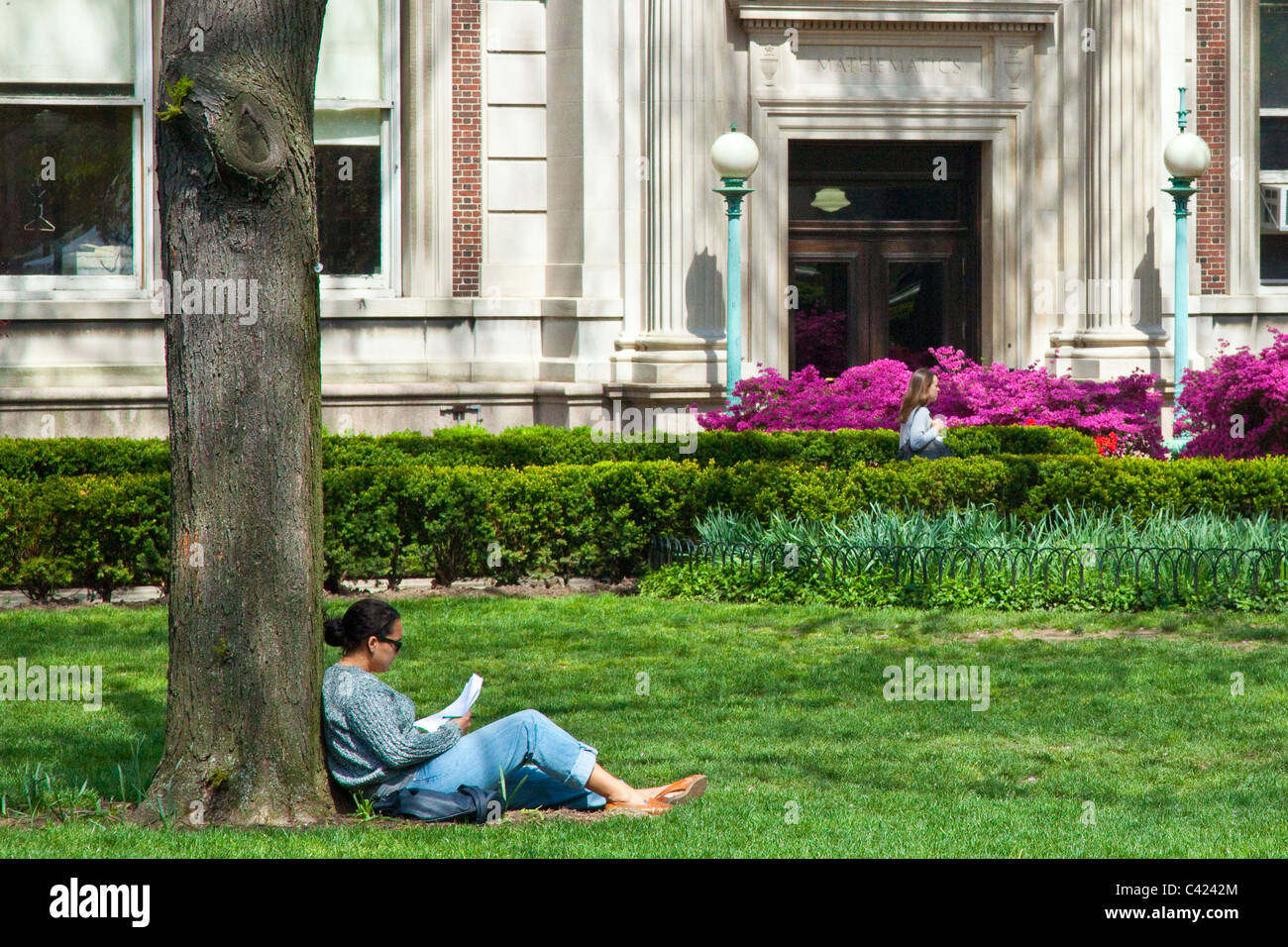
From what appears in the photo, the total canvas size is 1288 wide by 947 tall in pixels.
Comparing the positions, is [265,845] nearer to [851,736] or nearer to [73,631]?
[851,736]

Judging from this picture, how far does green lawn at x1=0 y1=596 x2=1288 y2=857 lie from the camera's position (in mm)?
5754

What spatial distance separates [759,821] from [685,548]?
5817 millimetres

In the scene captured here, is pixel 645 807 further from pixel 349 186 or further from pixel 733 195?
pixel 349 186

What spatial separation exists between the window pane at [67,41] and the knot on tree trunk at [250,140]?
11.9 metres

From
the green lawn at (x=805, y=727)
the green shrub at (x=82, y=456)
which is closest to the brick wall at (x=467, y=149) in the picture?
the green shrub at (x=82, y=456)

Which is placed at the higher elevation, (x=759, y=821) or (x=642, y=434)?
(x=642, y=434)

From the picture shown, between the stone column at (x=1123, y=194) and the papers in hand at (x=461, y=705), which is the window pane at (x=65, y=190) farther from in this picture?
the papers in hand at (x=461, y=705)

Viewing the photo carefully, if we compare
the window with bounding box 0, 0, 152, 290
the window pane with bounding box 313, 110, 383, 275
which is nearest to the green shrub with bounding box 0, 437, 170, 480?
the window with bounding box 0, 0, 152, 290

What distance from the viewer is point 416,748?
6152mm

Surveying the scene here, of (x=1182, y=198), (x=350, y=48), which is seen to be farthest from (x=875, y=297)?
(x=350, y=48)

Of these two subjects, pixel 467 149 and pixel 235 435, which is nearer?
pixel 235 435

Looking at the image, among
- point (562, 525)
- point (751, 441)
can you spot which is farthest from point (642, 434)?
point (562, 525)

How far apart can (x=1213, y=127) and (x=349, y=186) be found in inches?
370
